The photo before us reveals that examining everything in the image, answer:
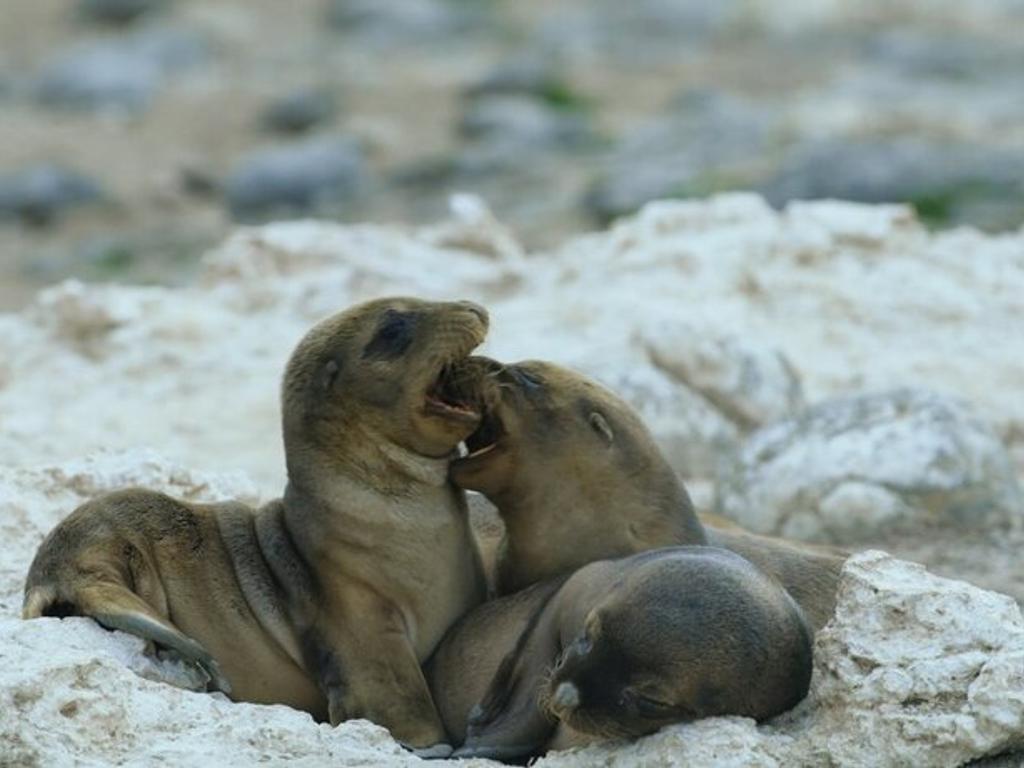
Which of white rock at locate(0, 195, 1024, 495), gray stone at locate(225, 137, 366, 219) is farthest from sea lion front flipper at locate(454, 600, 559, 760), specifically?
gray stone at locate(225, 137, 366, 219)

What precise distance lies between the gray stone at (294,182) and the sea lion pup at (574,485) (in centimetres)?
1476

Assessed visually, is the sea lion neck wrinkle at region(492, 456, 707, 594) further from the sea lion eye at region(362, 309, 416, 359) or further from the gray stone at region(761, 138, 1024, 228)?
the gray stone at region(761, 138, 1024, 228)

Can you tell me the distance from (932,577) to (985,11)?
75.0 feet

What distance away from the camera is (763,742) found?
219 inches

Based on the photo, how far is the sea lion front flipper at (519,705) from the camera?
607 cm

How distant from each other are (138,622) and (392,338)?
118 centimetres

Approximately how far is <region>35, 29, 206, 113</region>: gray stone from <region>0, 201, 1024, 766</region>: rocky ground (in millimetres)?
13017

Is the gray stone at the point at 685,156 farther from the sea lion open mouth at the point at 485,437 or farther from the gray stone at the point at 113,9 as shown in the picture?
the sea lion open mouth at the point at 485,437

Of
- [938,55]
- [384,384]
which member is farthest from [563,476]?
[938,55]

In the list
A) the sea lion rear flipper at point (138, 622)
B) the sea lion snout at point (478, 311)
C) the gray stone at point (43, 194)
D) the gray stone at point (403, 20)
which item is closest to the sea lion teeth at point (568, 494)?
the sea lion snout at point (478, 311)

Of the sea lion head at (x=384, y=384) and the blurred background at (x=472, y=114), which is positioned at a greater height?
the sea lion head at (x=384, y=384)

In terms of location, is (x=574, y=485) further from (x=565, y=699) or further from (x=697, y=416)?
(x=697, y=416)

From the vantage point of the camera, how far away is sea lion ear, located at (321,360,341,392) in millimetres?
6992

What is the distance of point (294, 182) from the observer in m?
22.3
